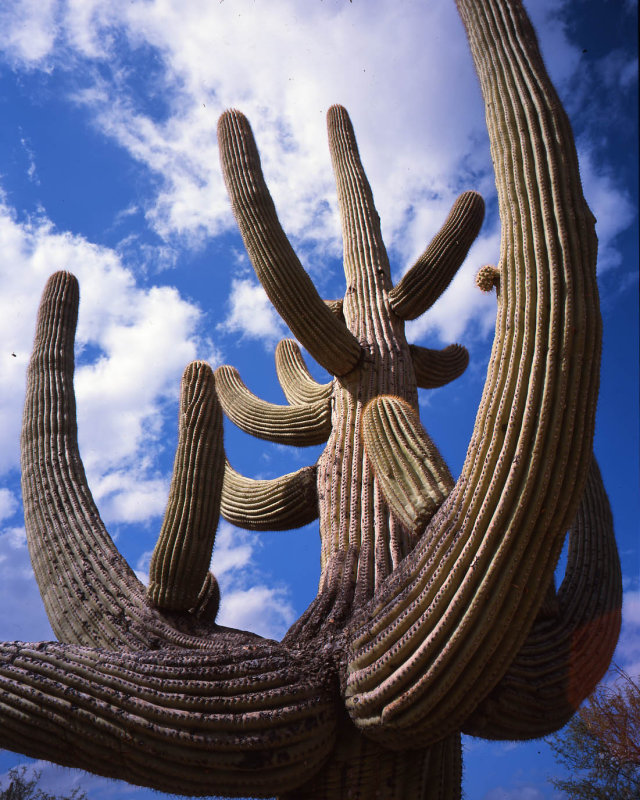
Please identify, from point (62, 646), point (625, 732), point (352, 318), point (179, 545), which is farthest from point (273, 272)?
point (625, 732)

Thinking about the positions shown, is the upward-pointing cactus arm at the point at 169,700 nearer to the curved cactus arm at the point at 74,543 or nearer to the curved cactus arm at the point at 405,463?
the curved cactus arm at the point at 74,543

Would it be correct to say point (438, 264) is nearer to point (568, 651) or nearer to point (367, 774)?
point (568, 651)

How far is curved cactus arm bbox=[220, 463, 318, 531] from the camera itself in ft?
18.4

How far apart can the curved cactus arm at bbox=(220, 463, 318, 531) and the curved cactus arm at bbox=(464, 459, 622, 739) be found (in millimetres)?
2099

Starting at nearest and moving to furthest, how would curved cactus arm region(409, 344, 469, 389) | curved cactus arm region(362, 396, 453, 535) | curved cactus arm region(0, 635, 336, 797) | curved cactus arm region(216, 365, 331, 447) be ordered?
curved cactus arm region(0, 635, 336, 797), curved cactus arm region(362, 396, 453, 535), curved cactus arm region(216, 365, 331, 447), curved cactus arm region(409, 344, 469, 389)

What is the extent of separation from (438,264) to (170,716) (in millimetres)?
4100

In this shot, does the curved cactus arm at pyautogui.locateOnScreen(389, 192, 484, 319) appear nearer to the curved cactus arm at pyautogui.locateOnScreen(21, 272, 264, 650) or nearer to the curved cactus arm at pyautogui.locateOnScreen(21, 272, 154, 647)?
the curved cactus arm at pyautogui.locateOnScreen(21, 272, 264, 650)

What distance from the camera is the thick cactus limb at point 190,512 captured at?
13.5ft

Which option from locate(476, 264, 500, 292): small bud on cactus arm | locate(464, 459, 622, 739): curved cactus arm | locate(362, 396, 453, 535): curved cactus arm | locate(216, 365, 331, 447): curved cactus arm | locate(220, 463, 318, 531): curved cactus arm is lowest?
locate(464, 459, 622, 739): curved cactus arm

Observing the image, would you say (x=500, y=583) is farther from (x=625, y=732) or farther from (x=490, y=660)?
(x=625, y=732)

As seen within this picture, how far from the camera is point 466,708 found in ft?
9.20

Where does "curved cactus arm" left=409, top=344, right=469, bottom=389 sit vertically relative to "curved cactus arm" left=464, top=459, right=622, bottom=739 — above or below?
above

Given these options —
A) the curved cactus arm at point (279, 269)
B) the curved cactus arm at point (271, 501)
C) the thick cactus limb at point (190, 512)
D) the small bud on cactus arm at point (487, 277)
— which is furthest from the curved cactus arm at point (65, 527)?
the small bud on cactus arm at point (487, 277)

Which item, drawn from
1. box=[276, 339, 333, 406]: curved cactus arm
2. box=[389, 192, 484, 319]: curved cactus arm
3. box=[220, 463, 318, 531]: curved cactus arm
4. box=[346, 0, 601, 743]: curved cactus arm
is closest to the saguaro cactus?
box=[346, 0, 601, 743]: curved cactus arm
